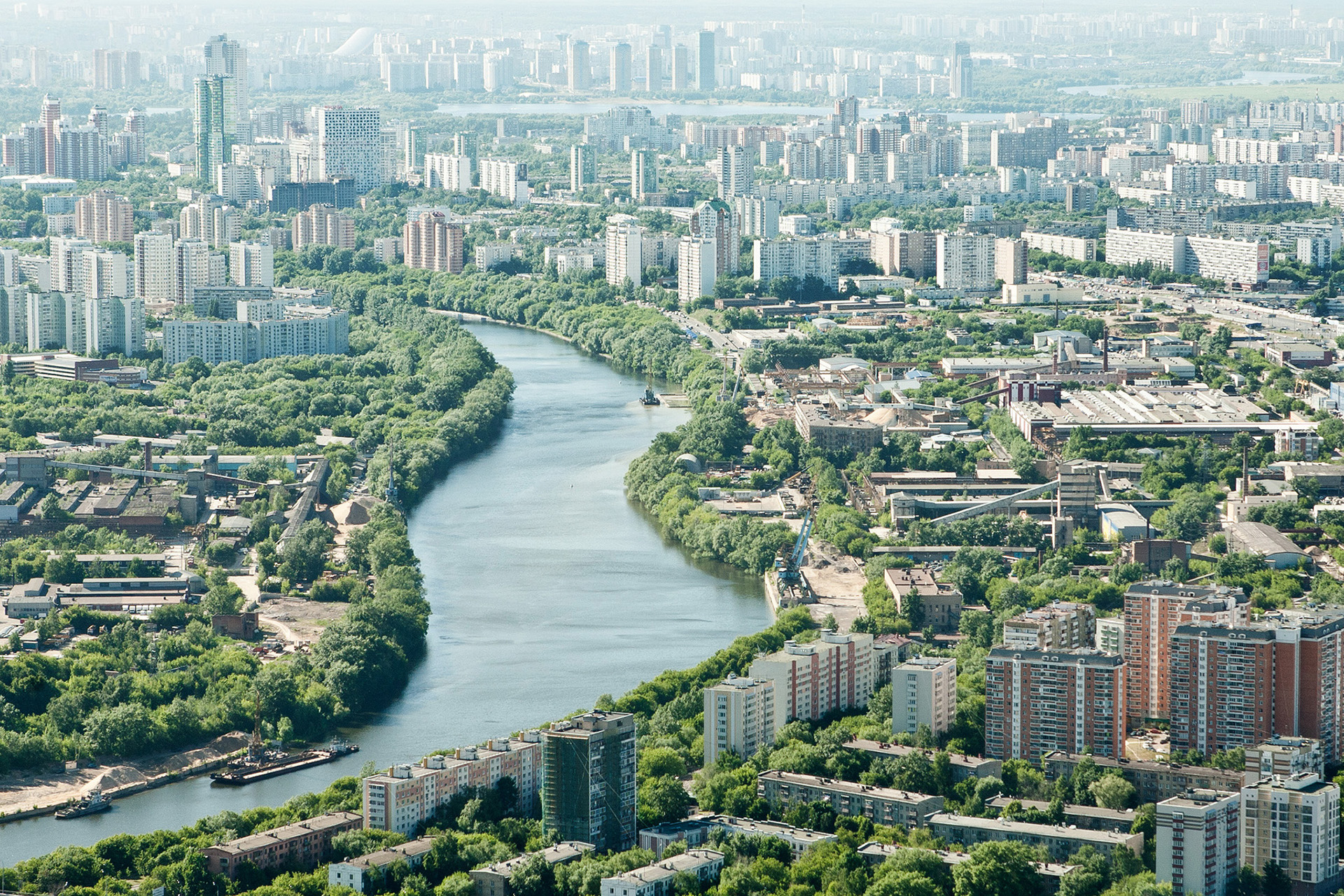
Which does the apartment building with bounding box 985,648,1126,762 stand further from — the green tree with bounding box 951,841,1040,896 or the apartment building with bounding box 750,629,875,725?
the green tree with bounding box 951,841,1040,896

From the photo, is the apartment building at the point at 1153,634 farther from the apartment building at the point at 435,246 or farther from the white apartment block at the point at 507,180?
the white apartment block at the point at 507,180

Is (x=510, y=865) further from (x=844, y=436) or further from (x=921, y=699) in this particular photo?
(x=844, y=436)

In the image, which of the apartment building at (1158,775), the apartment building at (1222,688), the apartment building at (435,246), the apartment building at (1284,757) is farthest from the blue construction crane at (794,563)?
the apartment building at (435,246)

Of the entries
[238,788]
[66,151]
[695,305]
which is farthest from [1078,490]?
[66,151]

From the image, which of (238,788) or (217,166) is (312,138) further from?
(238,788)

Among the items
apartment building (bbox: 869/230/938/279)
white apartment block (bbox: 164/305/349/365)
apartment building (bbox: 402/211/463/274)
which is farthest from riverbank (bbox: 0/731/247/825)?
apartment building (bbox: 402/211/463/274)
